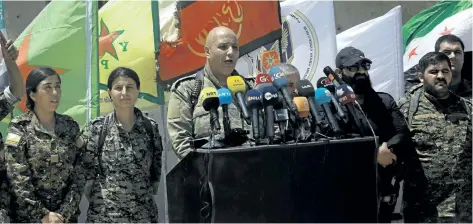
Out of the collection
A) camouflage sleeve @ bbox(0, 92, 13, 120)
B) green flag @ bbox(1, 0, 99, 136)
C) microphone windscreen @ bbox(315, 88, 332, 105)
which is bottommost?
microphone windscreen @ bbox(315, 88, 332, 105)

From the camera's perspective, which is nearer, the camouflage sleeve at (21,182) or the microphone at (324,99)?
Result: the microphone at (324,99)

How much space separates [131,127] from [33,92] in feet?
1.93

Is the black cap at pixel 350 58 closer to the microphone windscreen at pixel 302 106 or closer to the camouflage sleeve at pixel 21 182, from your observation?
the microphone windscreen at pixel 302 106

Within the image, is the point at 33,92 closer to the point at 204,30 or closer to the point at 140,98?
the point at 140,98

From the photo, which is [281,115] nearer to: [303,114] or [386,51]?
[303,114]

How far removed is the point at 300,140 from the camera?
308cm

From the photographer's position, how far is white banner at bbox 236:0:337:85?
645 centimetres

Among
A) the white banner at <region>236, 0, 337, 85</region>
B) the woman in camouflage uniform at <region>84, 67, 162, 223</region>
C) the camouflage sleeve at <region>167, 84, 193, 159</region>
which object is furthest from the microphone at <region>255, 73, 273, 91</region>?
the white banner at <region>236, 0, 337, 85</region>

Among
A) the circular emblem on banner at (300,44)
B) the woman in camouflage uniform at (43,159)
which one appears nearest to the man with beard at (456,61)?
the circular emblem on banner at (300,44)

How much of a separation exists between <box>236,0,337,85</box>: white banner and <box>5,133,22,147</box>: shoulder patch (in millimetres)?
2633

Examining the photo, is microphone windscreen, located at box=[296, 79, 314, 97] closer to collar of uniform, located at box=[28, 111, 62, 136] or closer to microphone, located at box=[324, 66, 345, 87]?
microphone, located at box=[324, 66, 345, 87]

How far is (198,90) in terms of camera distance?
397cm

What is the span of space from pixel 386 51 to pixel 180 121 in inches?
129

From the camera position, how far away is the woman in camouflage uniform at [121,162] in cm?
424
